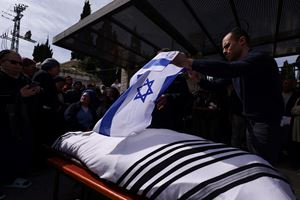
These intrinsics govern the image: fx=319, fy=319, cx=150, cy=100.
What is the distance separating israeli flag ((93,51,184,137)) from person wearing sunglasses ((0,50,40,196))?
5.37 ft

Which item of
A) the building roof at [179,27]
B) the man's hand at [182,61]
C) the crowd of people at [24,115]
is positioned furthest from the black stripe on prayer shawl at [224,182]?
the building roof at [179,27]

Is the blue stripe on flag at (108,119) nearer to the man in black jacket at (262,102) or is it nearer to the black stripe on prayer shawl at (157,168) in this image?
the black stripe on prayer shawl at (157,168)

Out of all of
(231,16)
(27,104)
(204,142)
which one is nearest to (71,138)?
(204,142)

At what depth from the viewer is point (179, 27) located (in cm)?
634

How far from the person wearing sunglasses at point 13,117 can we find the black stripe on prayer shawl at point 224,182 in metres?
2.58

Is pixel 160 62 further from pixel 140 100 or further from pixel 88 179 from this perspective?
pixel 88 179

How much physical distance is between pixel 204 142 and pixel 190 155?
0.31m

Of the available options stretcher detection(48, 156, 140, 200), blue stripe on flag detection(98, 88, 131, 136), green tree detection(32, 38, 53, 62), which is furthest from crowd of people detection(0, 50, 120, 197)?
green tree detection(32, 38, 53, 62)

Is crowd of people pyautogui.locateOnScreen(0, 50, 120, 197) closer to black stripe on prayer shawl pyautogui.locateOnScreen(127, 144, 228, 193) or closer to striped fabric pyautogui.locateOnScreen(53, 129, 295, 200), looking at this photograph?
striped fabric pyautogui.locateOnScreen(53, 129, 295, 200)

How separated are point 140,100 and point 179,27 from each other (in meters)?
4.52

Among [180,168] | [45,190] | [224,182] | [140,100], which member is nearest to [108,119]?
[140,100]

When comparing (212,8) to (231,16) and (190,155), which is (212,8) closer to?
(231,16)

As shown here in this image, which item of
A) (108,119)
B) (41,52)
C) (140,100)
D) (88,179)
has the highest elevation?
(41,52)

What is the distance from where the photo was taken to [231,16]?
5859 millimetres
